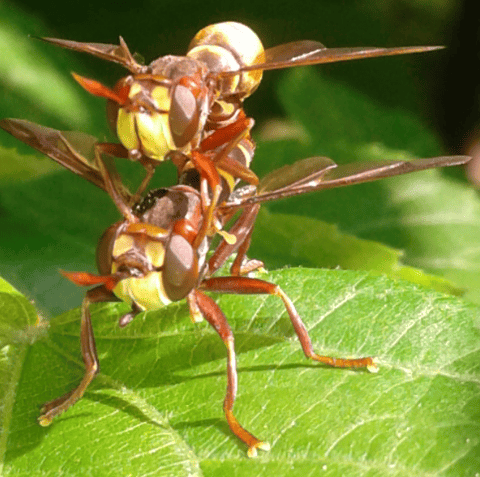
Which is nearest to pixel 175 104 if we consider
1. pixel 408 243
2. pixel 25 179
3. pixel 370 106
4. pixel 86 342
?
pixel 86 342

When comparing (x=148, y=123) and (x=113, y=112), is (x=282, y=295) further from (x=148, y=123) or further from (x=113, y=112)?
(x=113, y=112)

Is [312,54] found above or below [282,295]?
→ above

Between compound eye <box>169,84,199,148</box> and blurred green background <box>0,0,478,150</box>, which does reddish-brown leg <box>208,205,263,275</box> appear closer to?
compound eye <box>169,84,199,148</box>

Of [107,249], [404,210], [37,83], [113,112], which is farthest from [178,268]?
[37,83]

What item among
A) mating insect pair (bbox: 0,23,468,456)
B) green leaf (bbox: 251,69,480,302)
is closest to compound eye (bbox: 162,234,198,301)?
mating insect pair (bbox: 0,23,468,456)

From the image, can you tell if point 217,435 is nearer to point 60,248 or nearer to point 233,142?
point 233,142

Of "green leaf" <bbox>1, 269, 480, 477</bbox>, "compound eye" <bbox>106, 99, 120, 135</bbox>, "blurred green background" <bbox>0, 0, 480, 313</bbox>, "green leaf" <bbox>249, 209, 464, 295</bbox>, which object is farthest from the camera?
"blurred green background" <bbox>0, 0, 480, 313</bbox>

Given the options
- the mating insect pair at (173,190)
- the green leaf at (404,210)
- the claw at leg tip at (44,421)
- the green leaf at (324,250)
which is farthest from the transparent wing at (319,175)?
the green leaf at (404,210)

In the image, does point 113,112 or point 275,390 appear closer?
point 275,390
